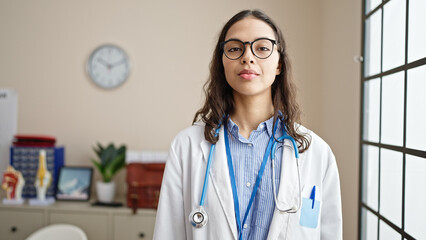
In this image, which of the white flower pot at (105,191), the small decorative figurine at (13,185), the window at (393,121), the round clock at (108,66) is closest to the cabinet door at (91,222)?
the white flower pot at (105,191)

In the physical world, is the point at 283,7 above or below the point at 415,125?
above

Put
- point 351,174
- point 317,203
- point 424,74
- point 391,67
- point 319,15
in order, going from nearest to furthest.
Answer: point 317,203, point 424,74, point 391,67, point 351,174, point 319,15

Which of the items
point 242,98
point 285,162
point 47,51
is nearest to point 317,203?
point 285,162

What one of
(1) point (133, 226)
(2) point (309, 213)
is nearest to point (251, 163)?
(2) point (309, 213)

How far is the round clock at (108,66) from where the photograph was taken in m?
3.25

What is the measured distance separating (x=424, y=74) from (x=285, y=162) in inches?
33.2

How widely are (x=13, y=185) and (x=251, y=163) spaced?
2.52 m

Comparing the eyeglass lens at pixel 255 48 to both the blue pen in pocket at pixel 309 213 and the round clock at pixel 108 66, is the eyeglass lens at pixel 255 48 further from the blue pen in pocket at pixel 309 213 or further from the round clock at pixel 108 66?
the round clock at pixel 108 66

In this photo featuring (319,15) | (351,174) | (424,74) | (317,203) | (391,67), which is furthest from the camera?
(319,15)

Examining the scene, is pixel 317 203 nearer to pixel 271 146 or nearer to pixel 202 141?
pixel 271 146

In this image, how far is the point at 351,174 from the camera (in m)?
2.39

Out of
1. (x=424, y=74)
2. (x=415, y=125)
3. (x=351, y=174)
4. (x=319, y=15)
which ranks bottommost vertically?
(x=351, y=174)

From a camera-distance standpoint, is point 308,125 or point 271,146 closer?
point 271,146

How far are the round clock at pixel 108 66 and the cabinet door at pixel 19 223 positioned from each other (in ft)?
3.94
